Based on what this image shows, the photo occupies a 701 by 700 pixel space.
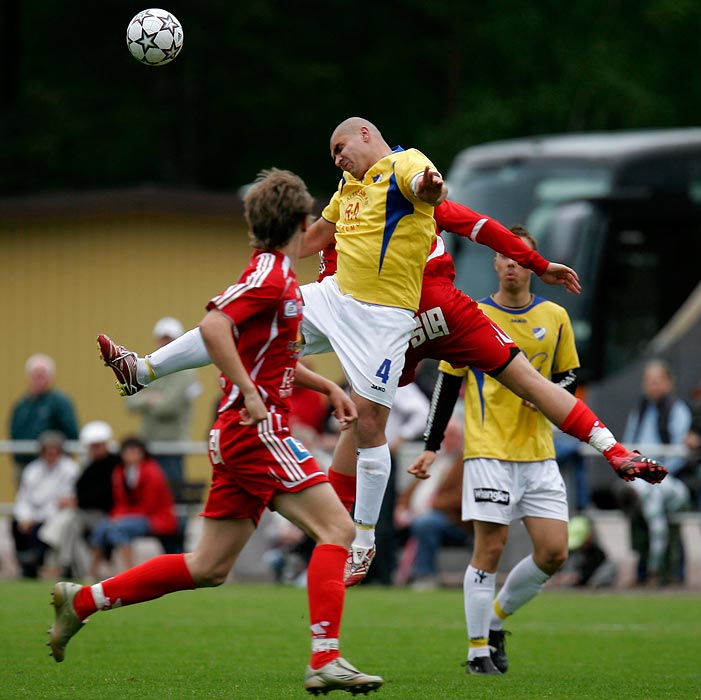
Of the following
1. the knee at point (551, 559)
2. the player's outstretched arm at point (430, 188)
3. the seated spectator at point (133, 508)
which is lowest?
the seated spectator at point (133, 508)

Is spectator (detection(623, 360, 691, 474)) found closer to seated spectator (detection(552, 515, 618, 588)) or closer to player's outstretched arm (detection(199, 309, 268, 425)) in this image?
seated spectator (detection(552, 515, 618, 588))

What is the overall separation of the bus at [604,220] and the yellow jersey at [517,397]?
34.7 ft

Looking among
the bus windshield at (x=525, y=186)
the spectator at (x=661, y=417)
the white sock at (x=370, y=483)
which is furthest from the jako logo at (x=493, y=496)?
the bus windshield at (x=525, y=186)

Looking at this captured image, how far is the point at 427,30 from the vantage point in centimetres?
3834

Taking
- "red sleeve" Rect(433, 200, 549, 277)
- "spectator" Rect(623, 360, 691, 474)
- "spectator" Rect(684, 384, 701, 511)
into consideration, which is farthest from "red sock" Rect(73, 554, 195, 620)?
"spectator" Rect(623, 360, 691, 474)

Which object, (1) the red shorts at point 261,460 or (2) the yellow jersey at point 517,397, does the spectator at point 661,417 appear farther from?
(1) the red shorts at point 261,460

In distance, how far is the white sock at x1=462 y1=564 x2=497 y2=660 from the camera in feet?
29.6

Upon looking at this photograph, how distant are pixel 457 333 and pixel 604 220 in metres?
12.1

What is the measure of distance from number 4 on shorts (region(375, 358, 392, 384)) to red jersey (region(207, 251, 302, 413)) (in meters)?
1.35

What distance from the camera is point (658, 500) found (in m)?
15.6

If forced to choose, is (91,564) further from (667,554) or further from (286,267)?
(286,267)

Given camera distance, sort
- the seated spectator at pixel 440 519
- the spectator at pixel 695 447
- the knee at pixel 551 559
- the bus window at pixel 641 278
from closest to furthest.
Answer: the knee at pixel 551 559 → the seated spectator at pixel 440 519 → the spectator at pixel 695 447 → the bus window at pixel 641 278

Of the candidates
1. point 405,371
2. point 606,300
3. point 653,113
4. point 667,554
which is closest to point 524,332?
point 405,371

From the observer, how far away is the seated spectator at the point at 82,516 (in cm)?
1628
